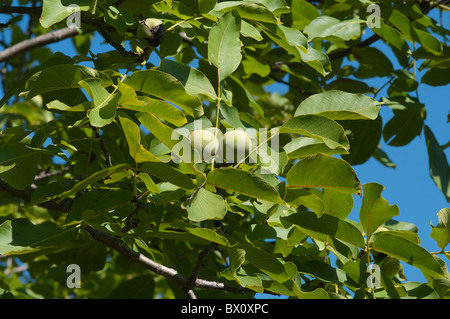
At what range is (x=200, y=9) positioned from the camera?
1.34 meters

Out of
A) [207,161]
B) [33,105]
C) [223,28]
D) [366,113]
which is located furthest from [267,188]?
[33,105]

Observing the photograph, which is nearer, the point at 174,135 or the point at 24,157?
the point at 174,135

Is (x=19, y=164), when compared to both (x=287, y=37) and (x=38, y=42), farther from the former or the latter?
(x=38, y=42)

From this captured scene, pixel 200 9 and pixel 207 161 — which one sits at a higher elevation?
pixel 200 9

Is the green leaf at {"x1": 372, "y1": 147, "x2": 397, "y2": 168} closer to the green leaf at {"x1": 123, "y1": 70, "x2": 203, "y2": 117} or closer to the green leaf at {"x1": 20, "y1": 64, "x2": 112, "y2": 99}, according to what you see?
the green leaf at {"x1": 123, "y1": 70, "x2": 203, "y2": 117}

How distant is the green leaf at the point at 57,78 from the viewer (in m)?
1.10

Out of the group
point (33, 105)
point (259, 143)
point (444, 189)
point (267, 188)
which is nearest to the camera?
point (267, 188)

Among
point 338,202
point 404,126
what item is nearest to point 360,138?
point 404,126

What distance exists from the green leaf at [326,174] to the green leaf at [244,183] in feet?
0.46

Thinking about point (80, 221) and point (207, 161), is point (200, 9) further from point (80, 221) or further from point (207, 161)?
point (80, 221)

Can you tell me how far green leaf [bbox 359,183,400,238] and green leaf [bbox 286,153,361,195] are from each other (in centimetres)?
15

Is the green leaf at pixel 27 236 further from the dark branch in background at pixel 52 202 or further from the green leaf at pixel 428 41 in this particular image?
the green leaf at pixel 428 41

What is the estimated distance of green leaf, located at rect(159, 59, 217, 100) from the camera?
1.20 metres

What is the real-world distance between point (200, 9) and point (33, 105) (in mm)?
1626
